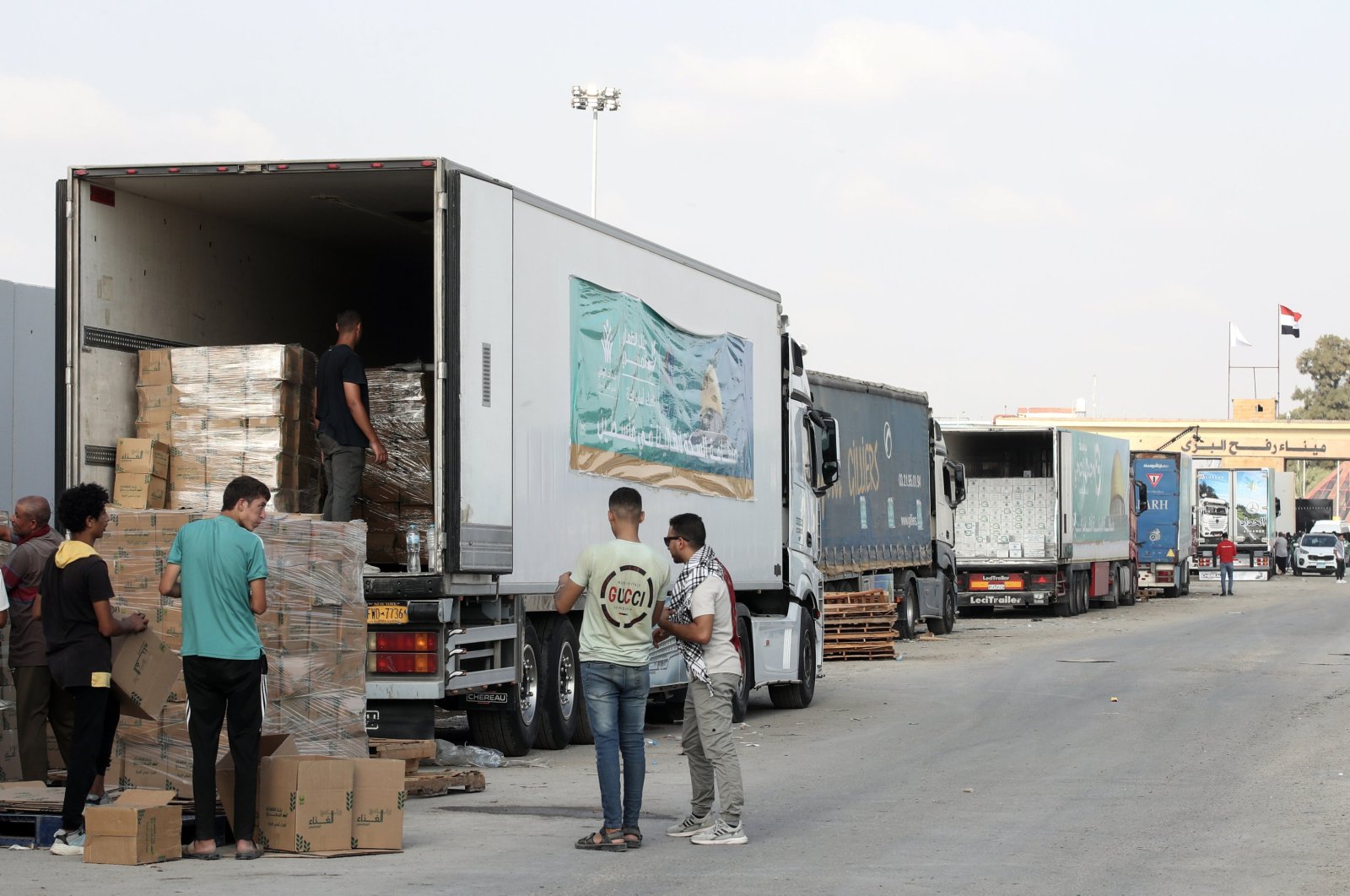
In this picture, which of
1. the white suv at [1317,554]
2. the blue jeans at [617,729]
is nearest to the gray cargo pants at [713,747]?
the blue jeans at [617,729]

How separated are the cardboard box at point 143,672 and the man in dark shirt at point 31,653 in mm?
863

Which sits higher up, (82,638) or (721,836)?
(82,638)

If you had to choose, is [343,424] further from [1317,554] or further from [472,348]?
[1317,554]

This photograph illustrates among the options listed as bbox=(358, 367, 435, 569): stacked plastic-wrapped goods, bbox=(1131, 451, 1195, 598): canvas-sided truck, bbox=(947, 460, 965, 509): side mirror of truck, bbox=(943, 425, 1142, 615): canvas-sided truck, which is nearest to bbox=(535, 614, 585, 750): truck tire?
bbox=(358, 367, 435, 569): stacked plastic-wrapped goods

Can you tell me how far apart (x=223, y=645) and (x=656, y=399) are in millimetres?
6305

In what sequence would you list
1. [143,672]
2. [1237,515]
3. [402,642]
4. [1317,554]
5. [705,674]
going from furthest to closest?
[1317,554], [1237,515], [402,642], [705,674], [143,672]

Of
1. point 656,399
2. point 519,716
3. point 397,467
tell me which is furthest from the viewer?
point 656,399

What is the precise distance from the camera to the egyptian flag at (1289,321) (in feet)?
272

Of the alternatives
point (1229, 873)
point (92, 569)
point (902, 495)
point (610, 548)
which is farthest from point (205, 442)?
point (902, 495)

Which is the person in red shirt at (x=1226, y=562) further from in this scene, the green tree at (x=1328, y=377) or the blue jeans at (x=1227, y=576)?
the green tree at (x=1328, y=377)

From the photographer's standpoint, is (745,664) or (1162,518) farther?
(1162,518)

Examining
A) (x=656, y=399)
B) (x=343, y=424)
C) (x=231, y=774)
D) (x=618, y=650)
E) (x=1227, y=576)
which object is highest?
(x=656, y=399)

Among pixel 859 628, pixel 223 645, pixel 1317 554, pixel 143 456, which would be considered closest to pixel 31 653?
pixel 143 456

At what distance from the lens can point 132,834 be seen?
8.17 metres
